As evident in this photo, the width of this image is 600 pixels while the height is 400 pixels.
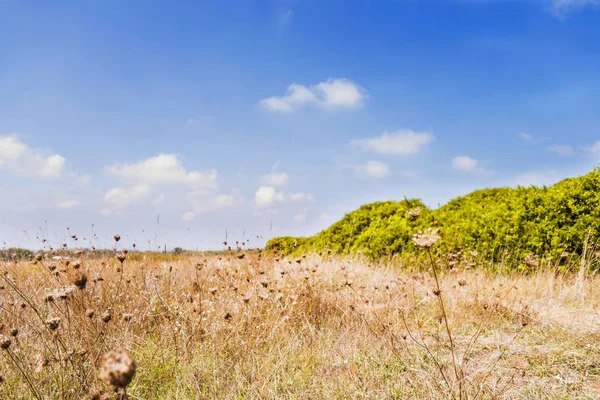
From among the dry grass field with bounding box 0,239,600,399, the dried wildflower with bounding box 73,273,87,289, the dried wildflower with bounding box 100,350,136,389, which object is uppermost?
the dried wildflower with bounding box 73,273,87,289

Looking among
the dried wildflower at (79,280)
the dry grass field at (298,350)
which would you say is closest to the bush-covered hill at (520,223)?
the dry grass field at (298,350)

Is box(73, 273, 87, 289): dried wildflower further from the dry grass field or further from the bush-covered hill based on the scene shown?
the bush-covered hill

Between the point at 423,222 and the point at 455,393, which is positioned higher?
the point at 423,222

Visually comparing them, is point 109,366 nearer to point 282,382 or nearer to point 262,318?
point 282,382

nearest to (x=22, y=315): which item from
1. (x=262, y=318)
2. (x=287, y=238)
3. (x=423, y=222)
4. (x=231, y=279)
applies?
(x=231, y=279)

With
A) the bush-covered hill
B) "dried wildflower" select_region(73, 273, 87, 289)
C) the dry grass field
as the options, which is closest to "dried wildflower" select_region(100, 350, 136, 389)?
"dried wildflower" select_region(73, 273, 87, 289)

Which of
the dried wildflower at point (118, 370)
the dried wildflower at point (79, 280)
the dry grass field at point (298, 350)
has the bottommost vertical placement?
the dry grass field at point (298, 350)

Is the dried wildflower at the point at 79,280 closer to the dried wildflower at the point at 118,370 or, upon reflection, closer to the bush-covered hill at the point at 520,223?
the dried wildflower at the point at 118,370

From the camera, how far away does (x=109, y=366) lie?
1.00 m

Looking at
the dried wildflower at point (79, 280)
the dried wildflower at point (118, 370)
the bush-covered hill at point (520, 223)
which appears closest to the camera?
the dried wildflower at point (118, 370)

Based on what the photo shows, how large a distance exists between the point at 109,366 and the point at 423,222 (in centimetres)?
887

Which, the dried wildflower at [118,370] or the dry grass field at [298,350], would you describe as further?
the dry grass field at [298,350]

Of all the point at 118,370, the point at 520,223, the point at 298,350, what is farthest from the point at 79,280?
the point at 520,223

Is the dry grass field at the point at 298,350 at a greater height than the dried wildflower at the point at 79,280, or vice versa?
the dried wildflower at the point at 79,280
